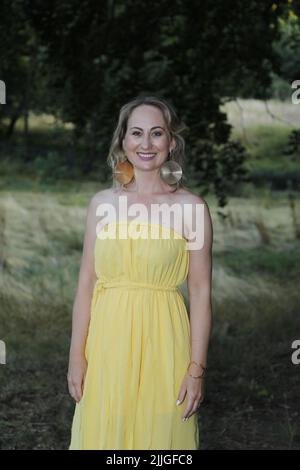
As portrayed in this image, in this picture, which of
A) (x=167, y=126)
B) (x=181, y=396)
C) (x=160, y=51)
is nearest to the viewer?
(x=181, y=396)

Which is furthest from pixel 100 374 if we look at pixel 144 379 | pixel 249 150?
pixel 249 150

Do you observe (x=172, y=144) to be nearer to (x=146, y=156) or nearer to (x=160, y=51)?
(x=146, y=156)

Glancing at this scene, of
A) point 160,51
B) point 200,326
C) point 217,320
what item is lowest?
point 200,326

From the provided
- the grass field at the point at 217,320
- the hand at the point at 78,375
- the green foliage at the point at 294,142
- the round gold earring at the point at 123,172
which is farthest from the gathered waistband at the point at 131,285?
the green foliage at the point at 294,142

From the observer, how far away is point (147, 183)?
2.37 meters

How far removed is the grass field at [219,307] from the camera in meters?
4.11

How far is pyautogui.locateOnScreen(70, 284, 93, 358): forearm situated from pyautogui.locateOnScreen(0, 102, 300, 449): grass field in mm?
1764

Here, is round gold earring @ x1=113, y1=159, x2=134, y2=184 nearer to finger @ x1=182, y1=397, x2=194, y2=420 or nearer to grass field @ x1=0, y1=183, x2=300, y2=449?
finger @ x1=182, y1=397, x2=194, y2=420

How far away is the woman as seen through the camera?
7.30 feet

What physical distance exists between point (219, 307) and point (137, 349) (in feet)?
8.46

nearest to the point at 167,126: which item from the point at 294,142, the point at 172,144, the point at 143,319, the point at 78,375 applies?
the point at 172,144

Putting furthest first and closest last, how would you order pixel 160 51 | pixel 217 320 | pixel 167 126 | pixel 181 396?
pixel 217 320
pixel 160 51
pixel 167 126
pixel 181 396

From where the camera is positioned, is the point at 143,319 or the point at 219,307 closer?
the point at 143,319

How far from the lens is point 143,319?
2.25 m
